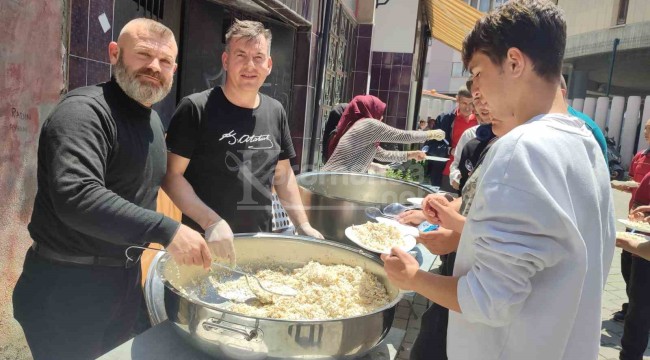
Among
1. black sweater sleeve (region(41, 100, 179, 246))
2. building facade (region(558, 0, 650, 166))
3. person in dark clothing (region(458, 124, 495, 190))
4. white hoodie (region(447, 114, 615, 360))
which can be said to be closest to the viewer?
white hoodie (region(447, 114, 615, 360))

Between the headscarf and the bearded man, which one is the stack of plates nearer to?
the bearded man

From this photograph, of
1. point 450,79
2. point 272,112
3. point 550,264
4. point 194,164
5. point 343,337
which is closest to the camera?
point 550,264

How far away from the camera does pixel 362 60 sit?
8422 millimetres

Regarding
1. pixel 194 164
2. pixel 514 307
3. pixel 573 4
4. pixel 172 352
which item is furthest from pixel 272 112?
pixel 573 4

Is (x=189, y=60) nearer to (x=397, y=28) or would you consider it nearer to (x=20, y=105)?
(x=20, y=105)

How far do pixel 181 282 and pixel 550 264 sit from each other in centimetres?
111

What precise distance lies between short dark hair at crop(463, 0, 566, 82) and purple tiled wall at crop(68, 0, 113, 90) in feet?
5.77

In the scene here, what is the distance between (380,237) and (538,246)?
113 centimetres

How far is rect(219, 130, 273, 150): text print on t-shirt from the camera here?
83.7 inches

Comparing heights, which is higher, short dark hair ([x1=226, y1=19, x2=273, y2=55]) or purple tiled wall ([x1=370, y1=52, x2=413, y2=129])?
purple tiled wall ([x1=370, y1=52, x2=413, y2=129])

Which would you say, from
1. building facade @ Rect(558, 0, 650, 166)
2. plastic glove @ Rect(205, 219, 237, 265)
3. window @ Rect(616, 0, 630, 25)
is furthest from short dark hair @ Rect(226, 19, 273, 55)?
window @ Rect(616, 0, 630, 25)

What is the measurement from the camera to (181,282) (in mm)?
1532

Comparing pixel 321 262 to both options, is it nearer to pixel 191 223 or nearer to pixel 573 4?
pixel 191 223

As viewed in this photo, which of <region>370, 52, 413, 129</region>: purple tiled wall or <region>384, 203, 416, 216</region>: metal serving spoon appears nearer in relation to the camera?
<region>384, 203, 416, 216</region>: metal serving spoon
